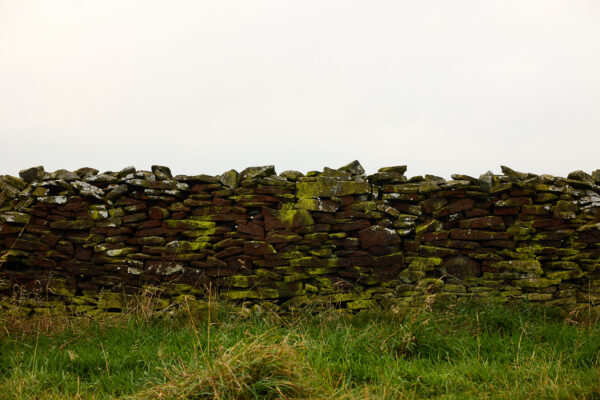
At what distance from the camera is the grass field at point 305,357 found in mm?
2842

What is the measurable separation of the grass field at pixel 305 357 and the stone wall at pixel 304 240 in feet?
1.44

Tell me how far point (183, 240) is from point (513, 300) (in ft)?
14.2

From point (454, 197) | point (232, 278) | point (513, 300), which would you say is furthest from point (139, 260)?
point (513, 300)

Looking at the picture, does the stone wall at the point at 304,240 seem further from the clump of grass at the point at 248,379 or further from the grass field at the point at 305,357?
the clump of grass at the point at 248,379

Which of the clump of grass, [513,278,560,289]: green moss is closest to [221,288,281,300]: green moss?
the clump of grass

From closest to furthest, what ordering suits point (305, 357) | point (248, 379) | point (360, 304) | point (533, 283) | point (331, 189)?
point (248, 379)
point (305, 357)
point (360, 304)
point (533, 283)
point (331, 189)

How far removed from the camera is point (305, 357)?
3264 millimetres

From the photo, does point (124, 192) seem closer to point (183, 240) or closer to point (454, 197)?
point (183, 240)

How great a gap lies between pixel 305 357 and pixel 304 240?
2555 millimetres

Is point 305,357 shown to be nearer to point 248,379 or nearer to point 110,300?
point 248,379

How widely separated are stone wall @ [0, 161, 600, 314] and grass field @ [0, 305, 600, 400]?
17.3 inches

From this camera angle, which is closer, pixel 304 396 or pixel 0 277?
pixel 304 396

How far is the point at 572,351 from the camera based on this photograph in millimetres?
4176

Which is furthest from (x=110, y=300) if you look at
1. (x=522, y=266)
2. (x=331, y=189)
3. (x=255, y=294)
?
(x=522, y=266)
